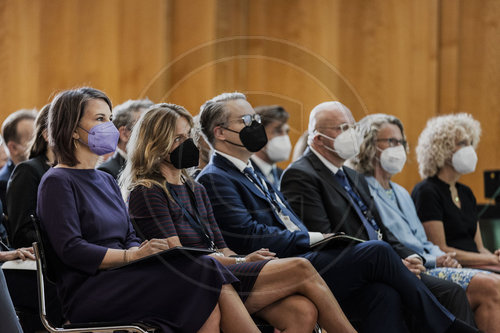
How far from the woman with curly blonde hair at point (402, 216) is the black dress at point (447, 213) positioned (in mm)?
99

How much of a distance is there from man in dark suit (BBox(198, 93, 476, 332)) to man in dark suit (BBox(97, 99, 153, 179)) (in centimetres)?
42

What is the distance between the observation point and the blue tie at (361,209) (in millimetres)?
3330

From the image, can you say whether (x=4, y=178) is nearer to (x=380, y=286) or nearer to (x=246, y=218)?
(x=246, y=218)

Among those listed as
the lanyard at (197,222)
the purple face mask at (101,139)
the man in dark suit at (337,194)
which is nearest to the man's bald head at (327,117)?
the man in dark suit at (337,194)

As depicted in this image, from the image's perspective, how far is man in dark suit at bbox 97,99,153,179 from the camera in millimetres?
3408

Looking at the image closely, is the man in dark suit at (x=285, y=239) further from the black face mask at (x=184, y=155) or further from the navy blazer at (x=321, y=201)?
the black face mask at (x=184, y=155)

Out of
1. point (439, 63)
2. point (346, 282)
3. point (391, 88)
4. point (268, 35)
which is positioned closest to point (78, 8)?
point (268, 35)

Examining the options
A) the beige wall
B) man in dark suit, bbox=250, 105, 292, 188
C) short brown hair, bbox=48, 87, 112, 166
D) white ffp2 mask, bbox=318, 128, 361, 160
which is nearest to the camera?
short brown hair, bbox=48, 87, 112, 166

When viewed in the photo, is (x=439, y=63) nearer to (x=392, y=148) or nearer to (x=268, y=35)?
(x=268, y=35)

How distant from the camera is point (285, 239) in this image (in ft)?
9.40

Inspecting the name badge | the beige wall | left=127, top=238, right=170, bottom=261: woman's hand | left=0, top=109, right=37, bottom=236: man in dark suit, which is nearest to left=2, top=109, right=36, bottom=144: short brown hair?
left=0, top=109, right=37, bottom=236: man in dark suit

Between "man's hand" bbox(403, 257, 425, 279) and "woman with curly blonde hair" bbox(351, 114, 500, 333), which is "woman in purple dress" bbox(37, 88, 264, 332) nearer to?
"man's hand" bbox(403, 257, 425, 279)

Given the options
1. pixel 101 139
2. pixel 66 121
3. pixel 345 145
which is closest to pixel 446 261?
pixel 345 145

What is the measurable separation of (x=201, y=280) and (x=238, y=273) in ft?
0.91
